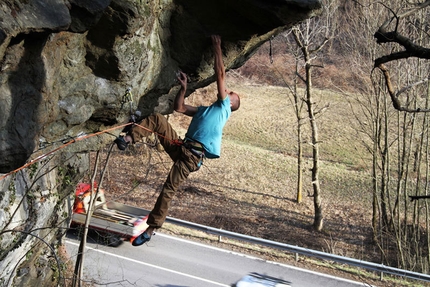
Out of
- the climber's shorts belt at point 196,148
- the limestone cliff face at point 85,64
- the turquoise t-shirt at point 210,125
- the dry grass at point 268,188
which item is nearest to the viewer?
the limestone cliff face at point 85,64

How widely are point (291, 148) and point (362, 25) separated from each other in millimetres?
10764

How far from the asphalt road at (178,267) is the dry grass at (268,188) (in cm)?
86

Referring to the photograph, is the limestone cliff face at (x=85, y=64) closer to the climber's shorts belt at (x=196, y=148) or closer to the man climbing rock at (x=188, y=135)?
the man climbing rock at (x=188, y=135)

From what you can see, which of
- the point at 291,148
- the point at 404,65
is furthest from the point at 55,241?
the point at 291,148

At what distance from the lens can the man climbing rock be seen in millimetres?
7129

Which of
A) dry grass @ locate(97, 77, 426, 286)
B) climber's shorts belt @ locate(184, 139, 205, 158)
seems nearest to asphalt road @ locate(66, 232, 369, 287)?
dry grass @ locate(97, 77, 426, 286)

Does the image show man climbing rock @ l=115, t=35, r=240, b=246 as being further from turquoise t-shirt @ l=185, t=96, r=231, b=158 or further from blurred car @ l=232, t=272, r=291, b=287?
blurred car @ l=232, t=272, r=291, b=287

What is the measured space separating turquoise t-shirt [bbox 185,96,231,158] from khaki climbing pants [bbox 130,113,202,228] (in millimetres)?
253

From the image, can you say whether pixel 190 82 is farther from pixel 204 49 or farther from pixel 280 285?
pixel 280 285

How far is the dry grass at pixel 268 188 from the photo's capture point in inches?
733

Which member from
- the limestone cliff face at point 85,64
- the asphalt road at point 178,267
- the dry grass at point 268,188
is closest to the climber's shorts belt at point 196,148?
the limestone cliff face at point 85,64

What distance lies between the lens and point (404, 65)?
17.4 metres

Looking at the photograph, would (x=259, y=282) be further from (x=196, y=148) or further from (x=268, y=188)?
(x=268, y=188)

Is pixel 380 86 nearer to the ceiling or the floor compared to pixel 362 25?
nearer to the floor
